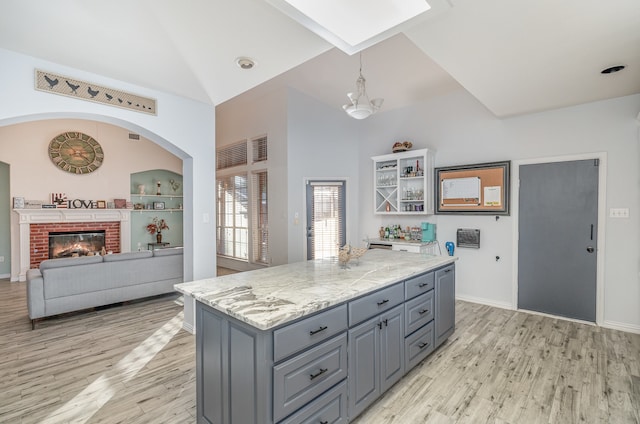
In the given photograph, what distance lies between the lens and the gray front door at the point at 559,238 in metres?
3.78

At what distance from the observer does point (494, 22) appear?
2.13m

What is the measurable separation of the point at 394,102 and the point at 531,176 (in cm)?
240

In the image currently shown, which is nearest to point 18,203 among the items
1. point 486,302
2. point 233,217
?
point 233,217

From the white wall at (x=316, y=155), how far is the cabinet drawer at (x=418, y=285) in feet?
10.7

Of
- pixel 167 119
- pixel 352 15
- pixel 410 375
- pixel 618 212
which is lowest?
pixel 410 375

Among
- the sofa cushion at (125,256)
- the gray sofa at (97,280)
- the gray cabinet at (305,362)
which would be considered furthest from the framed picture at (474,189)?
the sofa cushion at (125,256)

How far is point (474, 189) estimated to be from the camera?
4605 millimetres

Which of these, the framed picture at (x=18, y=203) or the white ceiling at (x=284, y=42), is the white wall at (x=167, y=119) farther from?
the framed picture at (x=18, y=203)

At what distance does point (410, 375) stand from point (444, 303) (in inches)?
31.7

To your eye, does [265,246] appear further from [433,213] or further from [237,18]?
[237,18]

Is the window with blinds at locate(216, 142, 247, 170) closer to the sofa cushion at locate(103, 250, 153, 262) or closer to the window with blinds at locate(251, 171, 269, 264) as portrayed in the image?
the window with blinds at locate(251, 171, 269, 264)

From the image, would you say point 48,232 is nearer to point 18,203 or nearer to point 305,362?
point 18,203

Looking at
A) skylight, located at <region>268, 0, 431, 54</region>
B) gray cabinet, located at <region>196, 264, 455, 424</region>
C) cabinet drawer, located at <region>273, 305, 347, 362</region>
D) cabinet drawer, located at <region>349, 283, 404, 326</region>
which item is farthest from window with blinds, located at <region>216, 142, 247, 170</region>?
cabinet drawer, located at <region>273, 305, 347, 362</region>

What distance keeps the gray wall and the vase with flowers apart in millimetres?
2481
